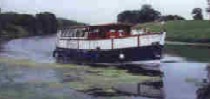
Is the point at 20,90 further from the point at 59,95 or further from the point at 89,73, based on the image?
the point at 89,73

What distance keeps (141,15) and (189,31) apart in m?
15.0

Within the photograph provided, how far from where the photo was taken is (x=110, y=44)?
53688mm

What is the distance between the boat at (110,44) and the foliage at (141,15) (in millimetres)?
63317

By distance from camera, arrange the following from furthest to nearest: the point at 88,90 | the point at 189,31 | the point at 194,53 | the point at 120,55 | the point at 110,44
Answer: the point at 189,31 < the point at 194,53 < the point at 110,44 < the point at 120,55 < the point at 88,90

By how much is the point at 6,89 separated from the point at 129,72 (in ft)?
51.6

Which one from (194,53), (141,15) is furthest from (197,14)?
(194,53)

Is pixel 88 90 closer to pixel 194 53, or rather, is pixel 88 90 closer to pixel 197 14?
pixel 194 53

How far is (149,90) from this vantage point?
116 feet

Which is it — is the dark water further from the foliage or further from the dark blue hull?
the foliage

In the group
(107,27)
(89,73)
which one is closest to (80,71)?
(89,73)

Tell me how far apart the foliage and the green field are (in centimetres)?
459

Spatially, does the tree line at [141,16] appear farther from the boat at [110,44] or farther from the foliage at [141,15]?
the boat at [110,44]

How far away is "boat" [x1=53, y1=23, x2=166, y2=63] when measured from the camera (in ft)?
171

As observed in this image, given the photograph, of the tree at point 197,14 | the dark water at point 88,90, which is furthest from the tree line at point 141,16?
the dark water at point 88,90
